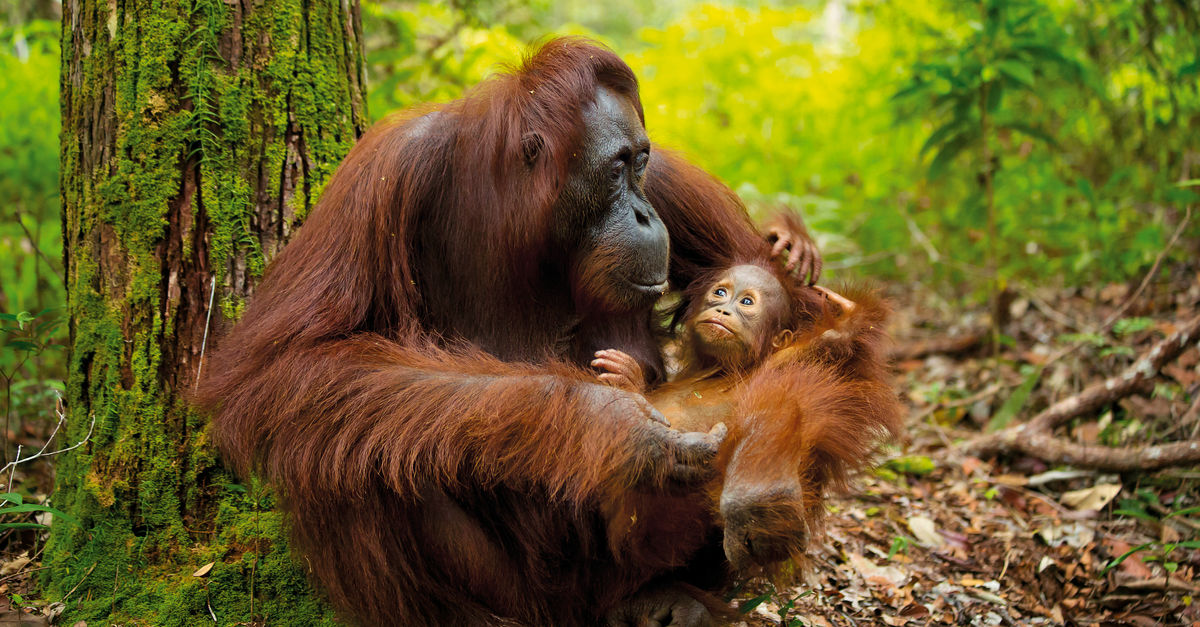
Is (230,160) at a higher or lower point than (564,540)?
higher

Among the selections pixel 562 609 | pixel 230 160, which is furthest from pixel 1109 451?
pixel 230 160

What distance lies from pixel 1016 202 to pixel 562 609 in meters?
5.02

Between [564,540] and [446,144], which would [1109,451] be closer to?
[564,540]

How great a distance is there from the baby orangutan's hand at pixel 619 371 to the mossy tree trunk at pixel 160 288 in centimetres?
124

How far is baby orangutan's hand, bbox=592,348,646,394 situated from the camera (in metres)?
2.51

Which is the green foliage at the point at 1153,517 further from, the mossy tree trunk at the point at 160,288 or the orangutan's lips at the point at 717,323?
the mossy tree trunk at the point at 160,288

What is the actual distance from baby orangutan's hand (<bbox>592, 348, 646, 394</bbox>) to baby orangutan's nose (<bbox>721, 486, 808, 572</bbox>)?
1.68 ft

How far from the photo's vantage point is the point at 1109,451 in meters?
4.15

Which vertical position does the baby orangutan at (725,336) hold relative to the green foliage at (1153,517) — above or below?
above

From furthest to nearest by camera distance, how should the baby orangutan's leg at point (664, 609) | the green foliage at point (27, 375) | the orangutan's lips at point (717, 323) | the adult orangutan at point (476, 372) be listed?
the green foliage at point (27, 375)
the orangutan's lips at point (717, 323)
the baby orangutan's leg at point (664, 609)
the adult orangutan at point (476, 372)

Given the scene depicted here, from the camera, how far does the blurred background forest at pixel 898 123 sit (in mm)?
5109

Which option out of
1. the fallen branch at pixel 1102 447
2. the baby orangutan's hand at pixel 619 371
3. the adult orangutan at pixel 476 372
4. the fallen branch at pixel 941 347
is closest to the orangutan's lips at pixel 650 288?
the adult orangutan at pixel 476 372

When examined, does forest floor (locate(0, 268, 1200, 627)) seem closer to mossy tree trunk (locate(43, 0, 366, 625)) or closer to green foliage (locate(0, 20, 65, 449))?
mossy tree trunk (locate(43, 0, 366, 625))

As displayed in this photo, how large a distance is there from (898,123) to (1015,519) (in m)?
3.04
